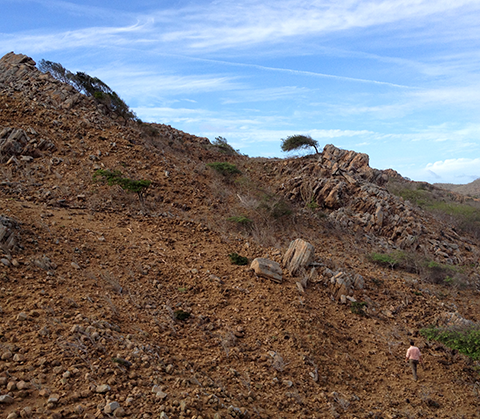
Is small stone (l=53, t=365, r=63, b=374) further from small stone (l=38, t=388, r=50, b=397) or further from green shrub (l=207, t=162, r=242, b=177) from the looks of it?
green shrub (l=207, t=162, r=242, b=177)

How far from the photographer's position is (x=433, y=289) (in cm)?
1127

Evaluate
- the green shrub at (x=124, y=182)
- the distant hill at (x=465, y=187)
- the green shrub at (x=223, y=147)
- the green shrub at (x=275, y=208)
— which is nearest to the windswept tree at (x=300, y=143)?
the green shrub at (x=223, y=147)

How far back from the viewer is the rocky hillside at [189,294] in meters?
4.84

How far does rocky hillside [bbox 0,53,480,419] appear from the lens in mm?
4836

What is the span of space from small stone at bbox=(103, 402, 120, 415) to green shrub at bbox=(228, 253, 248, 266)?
5.56 metres

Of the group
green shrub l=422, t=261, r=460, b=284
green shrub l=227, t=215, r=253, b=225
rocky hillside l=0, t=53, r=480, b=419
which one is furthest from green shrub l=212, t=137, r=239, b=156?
green shrub l=422, t=261, r=460, b=284

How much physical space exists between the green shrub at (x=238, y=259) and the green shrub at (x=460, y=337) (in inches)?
183

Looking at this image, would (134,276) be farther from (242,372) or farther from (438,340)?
(438,340)

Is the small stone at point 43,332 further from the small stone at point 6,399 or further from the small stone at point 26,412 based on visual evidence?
the small stone at point 26,412

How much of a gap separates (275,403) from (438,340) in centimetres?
486

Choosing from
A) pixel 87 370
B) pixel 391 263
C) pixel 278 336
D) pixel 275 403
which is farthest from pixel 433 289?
pixel 87 370

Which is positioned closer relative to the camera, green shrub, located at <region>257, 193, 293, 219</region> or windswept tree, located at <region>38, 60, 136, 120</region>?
green shrub, located at <region>257, 193, 293, 219</region>

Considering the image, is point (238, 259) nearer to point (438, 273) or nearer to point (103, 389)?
point (103, 389)

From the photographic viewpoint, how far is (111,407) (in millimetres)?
4082
